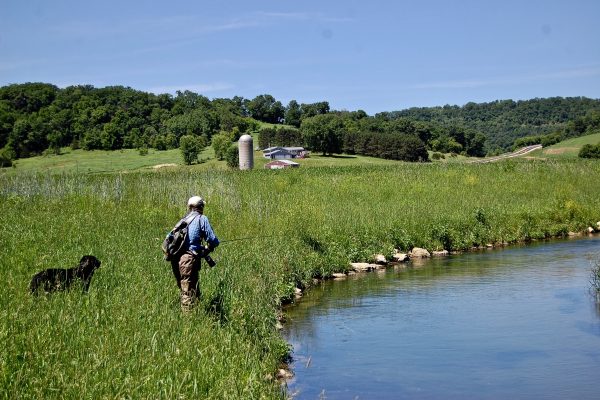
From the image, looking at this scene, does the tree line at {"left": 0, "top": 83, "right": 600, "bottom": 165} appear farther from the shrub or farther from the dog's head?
the dog's head

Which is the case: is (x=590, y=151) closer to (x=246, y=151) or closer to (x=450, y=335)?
(x=246, y=151)

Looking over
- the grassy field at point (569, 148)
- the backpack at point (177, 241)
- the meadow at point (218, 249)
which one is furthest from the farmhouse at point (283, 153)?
the backpack at point (177, 241)

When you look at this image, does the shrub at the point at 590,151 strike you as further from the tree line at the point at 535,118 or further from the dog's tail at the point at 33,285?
the tree line at the point at 535,118

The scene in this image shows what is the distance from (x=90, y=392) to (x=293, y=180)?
2969 cm

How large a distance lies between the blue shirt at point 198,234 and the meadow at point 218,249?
0.95 metres

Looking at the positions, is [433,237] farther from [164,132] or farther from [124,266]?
[164,132]

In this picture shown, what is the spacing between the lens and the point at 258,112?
14825cm

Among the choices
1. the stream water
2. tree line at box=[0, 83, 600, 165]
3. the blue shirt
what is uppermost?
tree line at box=[0, 83, 600, 165]

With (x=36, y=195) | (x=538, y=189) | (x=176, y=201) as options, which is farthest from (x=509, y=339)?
(x=538, y=189)

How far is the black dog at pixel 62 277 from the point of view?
32.2 ft

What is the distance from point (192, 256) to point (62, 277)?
6.16ft

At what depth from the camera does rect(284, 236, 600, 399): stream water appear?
34.7 feet

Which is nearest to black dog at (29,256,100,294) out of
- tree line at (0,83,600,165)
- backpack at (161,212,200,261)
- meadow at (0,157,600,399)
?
meadow at (0,157,600,399)

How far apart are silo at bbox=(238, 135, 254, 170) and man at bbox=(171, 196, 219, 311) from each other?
166 ft
